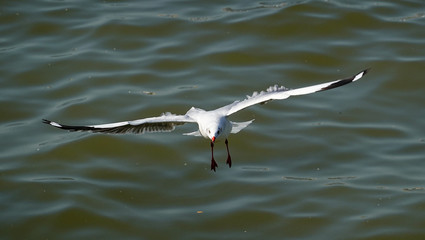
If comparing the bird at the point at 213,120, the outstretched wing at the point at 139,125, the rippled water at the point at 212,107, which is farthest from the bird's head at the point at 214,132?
the rippled water at the point at 212,107

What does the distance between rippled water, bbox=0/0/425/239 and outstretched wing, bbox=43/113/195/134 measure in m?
1.07

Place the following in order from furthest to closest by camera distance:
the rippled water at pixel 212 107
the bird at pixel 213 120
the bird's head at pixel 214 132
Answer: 1. the rippled water at pixel 212 107
2. the bird at pixel 213 120
3. the bird's head at pixel 214 132

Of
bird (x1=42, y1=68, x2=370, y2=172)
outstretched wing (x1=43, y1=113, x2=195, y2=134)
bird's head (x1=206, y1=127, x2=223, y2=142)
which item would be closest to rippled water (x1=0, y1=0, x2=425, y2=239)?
outstretched wing (x1=43, y1=113, x2=195, y2=134)

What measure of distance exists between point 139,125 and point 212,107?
255cm

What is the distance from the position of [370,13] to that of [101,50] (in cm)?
460

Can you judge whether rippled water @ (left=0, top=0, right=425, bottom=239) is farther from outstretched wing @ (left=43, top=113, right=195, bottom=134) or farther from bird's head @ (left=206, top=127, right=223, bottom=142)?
bird's head @ (left=206, top=127, right=223, bottom=142)

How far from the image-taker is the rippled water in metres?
8.88

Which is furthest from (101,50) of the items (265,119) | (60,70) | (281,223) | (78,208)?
(281,223)

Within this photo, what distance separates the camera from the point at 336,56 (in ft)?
39.5

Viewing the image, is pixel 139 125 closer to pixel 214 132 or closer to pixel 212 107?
pixel 214 132

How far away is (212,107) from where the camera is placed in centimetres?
1077

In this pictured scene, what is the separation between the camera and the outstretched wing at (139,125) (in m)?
7.81

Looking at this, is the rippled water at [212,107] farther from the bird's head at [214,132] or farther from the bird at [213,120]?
the bird's head at [214,132]

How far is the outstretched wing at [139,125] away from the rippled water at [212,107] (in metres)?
1.07
